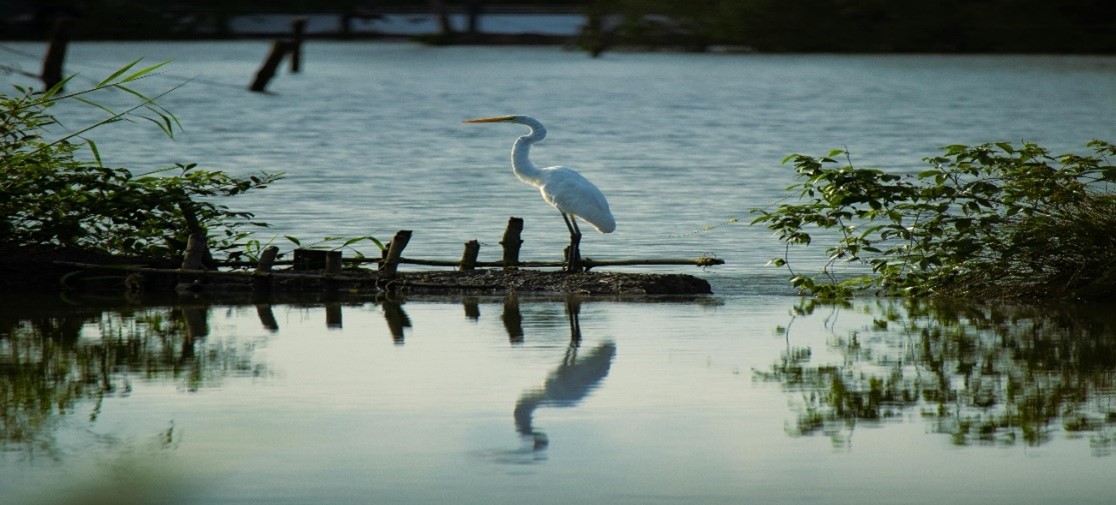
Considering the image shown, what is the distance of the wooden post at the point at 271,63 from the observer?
32.2m

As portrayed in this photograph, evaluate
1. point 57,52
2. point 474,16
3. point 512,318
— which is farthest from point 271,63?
point 474,16

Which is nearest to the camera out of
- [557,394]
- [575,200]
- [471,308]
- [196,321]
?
[557,394]

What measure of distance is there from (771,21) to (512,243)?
164 feet

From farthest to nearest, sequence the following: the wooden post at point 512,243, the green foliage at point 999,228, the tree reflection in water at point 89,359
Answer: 1. the wooden post at point 512,243
2. the green foliage at point 999,228
3. the tree reflection in water at point 89,359

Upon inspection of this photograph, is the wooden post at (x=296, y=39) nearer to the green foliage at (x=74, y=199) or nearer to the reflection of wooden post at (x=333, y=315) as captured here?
the green foliage at (x=74, y=199)

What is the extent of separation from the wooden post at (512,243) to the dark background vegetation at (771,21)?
48.3 meters

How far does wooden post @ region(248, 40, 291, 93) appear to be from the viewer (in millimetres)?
32156

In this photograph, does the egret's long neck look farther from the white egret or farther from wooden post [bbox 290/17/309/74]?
wooden post [bbox 290/17/309/74]

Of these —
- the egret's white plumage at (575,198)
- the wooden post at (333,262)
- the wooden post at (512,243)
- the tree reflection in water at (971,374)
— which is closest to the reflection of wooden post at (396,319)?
the wooden post at (333,262)

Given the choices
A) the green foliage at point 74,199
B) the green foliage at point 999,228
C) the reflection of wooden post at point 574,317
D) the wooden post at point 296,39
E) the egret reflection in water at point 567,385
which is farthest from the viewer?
the wooden post at point 296,39

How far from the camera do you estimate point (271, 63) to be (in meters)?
33.1

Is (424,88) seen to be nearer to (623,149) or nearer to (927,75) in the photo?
(927,75)

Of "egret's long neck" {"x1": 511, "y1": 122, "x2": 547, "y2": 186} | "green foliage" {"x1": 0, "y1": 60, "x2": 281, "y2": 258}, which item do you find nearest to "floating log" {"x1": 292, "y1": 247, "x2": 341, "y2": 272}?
"green foliage" {"x1": 0, "y1": 60, "x2": 281, "y2": 258}

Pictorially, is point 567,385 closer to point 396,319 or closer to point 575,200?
point 396,319
